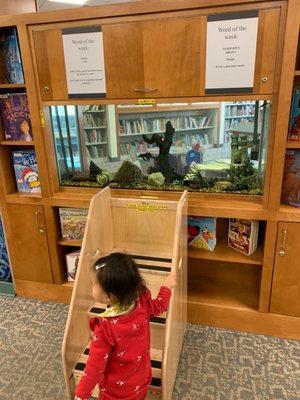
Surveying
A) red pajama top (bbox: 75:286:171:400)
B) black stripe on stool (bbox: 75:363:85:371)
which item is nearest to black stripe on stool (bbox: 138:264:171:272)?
red pajama top (bbox: 75:286:171:400)

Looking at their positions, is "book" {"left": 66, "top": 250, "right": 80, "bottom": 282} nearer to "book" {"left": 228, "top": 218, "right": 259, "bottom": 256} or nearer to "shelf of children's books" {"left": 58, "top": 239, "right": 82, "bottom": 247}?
"shelf of children's books" {"left": 58, "top": 239, "right": 82, "bottom": 247}

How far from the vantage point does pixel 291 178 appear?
1831mm

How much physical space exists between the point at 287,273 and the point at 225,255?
0.38m

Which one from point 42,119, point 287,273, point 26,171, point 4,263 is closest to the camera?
point 287,273

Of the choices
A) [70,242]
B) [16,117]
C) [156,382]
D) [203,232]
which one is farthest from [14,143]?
[156,382]

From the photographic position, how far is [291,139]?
68.0 inches

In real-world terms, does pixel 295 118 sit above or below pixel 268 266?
above

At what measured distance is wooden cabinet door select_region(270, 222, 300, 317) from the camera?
5.92 feet

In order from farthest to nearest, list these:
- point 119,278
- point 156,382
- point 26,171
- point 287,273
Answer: point 26,171
point 287,273
point 156,382
point 119,278

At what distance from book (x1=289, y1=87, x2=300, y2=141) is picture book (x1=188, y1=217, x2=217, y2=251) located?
27.7 inches

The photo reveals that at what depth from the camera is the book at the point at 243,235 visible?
1974 mm

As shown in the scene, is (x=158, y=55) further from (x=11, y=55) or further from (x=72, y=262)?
(x=72, y=262)

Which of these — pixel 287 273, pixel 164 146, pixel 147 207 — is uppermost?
pixel 164 146

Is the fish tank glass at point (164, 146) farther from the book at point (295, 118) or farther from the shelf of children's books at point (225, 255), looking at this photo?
the shelf of children's books at point (225, 255)
